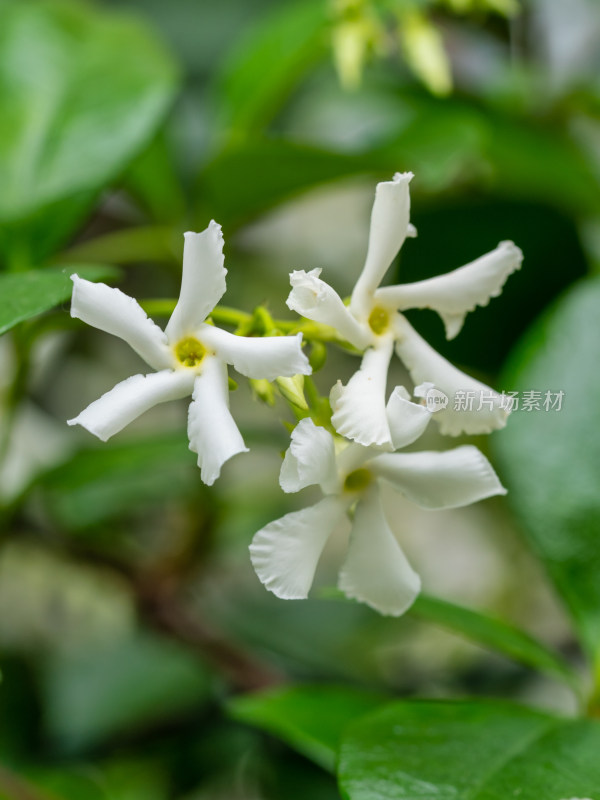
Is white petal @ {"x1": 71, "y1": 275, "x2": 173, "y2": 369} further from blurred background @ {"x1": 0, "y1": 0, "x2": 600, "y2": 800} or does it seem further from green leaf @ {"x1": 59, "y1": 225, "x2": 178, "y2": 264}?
green leaf @ {"x1": 59, "y1": 225, "x2": 178, "y2": 264}

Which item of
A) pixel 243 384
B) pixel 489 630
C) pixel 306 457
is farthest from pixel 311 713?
pixel 243 384

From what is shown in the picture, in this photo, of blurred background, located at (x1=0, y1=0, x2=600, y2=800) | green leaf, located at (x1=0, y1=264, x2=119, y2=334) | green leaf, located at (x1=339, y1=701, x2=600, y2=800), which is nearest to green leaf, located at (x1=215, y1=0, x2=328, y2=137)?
blurred background, located at (x1=0, y1=0, x2=600, y2=800)

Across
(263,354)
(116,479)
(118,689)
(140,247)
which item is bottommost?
(118,689)

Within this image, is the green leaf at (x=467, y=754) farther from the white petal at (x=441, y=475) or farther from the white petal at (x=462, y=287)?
the white petal at (x=462, y=287)

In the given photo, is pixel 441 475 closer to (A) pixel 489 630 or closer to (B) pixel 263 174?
(A) pixel 489 630

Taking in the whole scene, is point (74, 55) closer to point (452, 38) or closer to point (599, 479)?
point (599, 479)
